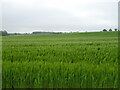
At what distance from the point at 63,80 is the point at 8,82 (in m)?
0.85

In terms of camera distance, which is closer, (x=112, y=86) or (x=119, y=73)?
(x=112, y=86)

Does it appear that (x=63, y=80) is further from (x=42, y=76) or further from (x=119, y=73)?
(x=119, y=73)

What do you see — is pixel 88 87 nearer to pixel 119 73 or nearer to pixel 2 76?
pixel 119 73

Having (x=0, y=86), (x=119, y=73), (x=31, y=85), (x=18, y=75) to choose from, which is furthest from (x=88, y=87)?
(x=0, y=86)

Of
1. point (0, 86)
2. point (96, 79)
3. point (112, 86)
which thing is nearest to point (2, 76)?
point (0, 86)

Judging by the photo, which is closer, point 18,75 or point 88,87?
point 88,87

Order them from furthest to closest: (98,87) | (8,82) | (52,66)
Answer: (52,66) < (8,82) < (98,87)

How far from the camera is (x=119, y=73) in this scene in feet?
9.34

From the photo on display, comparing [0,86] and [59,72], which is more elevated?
[59,72]

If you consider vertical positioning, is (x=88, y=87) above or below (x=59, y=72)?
below

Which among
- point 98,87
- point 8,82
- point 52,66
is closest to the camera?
point 98,87

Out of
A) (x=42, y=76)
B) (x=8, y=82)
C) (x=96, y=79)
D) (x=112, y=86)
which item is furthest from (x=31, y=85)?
(x=112, y=86)

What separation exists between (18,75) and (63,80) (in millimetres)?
720

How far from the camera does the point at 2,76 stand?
292cm
